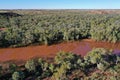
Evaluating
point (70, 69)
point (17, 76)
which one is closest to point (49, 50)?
point (70, 69)

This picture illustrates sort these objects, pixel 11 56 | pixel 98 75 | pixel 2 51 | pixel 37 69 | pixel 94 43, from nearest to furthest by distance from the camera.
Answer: pixel 98 75 → pixel 37 69 → pixel 11 56 → pixel 2 51 → pixel 94 43

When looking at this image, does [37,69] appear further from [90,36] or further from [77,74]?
[90,36]

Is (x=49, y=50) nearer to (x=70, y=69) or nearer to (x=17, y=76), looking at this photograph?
(x=70, y=69)

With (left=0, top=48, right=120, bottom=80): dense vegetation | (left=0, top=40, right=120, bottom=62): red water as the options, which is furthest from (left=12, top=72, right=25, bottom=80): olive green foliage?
(left=0, top=40, right=120, bottom=62): red water

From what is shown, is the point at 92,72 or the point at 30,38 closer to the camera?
the point at 92,72

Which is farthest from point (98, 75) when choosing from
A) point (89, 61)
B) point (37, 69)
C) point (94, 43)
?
point (94, 43)

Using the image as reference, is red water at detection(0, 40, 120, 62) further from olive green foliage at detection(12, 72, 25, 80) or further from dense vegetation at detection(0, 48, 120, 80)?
olive green foliage at detection(12, 72, 25, 80)

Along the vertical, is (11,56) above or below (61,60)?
below
